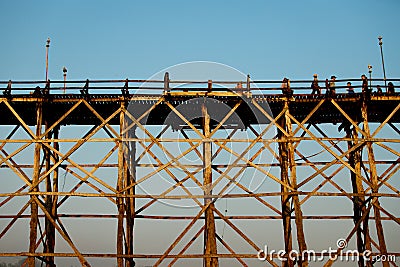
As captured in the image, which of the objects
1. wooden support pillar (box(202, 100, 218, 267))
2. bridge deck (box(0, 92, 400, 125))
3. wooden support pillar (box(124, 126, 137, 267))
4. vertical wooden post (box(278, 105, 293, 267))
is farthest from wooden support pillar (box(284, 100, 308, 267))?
wooden support pillar (box(124, 126, 137, 267))

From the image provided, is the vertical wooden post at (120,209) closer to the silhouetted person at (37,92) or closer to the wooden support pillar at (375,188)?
the silhouetted person at (37,92)

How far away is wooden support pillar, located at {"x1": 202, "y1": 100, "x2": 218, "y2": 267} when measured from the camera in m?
18.0

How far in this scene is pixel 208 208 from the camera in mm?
18328

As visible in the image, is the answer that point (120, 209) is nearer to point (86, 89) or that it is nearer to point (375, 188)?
point (86, 89)

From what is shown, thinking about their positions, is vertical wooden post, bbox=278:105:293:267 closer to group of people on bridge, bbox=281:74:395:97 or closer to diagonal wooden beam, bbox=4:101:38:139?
group of people on bridge, bbox=281:74:395:97

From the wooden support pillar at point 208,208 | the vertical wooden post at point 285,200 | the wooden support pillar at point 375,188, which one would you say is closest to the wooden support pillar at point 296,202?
the vertical wooden post at point 285,200

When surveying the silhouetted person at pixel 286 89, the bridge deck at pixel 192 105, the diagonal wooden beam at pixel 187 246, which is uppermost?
the silhouetted person at pixel 286 89

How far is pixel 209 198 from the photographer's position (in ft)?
59.9

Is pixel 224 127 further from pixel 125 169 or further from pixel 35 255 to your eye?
pixel 35 255

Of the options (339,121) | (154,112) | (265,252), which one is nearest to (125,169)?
(154,112)

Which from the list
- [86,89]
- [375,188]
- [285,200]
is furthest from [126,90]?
[375,188]

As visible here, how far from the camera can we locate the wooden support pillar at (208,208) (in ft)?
59.2

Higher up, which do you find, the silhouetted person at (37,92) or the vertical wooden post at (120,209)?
the silhouetted person at (37,92)

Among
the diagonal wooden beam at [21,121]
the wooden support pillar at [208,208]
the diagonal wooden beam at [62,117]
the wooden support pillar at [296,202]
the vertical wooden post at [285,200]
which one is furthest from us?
the diagonal wooden beam at [62,117]
